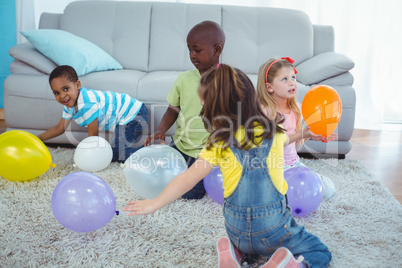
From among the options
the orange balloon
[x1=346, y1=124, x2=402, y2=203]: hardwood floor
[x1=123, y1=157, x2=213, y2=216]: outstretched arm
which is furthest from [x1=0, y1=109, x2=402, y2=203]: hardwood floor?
[x1=123, y1=157, x2=213, y2=216]: outstretched arm

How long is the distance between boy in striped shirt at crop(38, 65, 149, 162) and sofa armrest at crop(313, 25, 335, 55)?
61.6 inches

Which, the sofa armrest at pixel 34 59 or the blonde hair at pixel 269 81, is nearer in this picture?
the blonde hair at pixel 269 81

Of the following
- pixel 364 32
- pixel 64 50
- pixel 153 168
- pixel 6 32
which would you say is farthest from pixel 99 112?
pixel 364 32

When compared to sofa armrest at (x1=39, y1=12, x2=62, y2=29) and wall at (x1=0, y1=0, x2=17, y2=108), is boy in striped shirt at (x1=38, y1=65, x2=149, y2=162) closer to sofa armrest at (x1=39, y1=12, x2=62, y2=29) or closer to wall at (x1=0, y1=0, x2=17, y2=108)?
sofa armrest at (x1=39, y1=12, x2=62, y2=29)

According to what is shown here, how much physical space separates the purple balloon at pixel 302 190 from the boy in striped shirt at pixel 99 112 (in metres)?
1.12

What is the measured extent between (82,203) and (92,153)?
74 centimetres

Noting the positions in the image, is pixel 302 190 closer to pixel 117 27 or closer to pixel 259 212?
pixel 259 212

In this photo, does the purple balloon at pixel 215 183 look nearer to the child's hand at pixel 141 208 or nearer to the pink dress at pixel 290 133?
the pink dress at pixel 290 133

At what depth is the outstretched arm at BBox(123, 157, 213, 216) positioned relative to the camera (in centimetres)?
116

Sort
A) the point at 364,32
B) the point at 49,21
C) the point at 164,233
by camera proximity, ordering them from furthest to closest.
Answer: the point at 364,32
the point at 49,21
the point at 164,233

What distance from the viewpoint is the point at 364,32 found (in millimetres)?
3719

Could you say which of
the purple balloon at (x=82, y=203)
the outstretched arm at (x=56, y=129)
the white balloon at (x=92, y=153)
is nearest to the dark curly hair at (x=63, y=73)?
the outstretched arm at (x=56, y=129)

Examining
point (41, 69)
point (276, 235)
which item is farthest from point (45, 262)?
point (41, 69)

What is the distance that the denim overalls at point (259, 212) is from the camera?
1.16m
